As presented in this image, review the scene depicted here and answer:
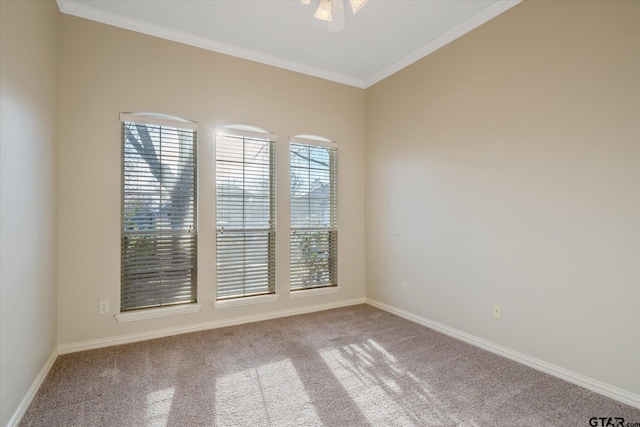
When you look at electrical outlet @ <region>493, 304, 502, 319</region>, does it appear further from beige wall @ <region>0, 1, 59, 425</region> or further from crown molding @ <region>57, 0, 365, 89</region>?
beige wall @ <region>0, 1, 59, 425</region>

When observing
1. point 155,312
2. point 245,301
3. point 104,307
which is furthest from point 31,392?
point 245,301

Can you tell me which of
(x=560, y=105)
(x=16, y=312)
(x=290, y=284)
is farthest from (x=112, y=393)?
(x=560, y=105)

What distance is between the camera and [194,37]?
3.19 m

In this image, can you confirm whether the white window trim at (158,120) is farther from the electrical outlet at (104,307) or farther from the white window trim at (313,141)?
the electrical outlet at (104,307)

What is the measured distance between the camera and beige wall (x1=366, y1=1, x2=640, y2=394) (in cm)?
204

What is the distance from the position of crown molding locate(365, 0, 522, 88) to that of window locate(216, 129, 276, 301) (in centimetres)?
170

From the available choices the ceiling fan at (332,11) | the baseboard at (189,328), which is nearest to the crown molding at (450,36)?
the ceiling fan at (332,11)

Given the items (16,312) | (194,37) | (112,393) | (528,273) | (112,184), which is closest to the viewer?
(16,312)

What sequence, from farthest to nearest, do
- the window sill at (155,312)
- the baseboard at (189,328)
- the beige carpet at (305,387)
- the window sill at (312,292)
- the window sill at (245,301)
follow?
1. the window sill at (312,292)
2. the window sill at (245,301)
3. the window sill at (155,312)
4. the baseboard at (189,328)
5. the beige carpet at (305,387)

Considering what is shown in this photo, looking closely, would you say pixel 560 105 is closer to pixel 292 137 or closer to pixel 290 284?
pixel 292 137

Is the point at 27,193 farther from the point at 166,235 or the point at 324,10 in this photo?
the point at 324,10

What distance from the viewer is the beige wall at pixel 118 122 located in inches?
108

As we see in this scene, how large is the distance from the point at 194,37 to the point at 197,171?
138cm

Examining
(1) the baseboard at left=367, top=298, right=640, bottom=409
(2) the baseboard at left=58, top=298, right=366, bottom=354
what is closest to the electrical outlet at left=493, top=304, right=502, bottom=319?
(1) the baseboard at left=367, top=298, right=640, bottom=409
